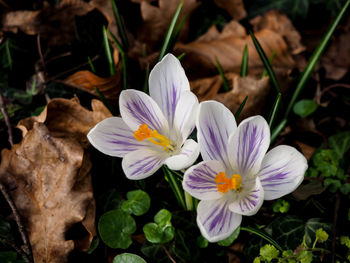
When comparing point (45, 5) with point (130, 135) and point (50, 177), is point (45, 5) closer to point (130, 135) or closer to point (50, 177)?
point (50, 177)

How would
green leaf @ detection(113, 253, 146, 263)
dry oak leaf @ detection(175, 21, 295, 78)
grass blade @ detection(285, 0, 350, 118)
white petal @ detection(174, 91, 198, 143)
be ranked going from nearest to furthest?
white petal @ detection(174, 91, 198, 143)
green leaf @ detection(113, 253, 146, 263)
grass blade @ detection(285, 0, 350, 118)
dry oak leaf @ detection(175, 21, 295, 78)

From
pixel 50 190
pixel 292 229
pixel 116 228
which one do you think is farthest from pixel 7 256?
pixel 292 229

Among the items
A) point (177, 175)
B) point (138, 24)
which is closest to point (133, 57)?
point (138, 24)

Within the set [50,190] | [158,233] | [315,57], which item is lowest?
[158,233]

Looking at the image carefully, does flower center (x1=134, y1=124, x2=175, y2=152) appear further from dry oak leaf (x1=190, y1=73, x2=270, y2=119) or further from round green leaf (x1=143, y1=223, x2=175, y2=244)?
dry oak leaf (x1=190, y1=73, x2=270, y2=119)

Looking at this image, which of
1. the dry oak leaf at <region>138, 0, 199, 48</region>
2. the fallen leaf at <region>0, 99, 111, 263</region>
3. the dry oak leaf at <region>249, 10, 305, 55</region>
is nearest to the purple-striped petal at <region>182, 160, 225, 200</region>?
the fallen leaf at <region>0, 99, 111, 263</region>

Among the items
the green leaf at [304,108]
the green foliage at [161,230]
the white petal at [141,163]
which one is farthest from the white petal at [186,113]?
the green leaf at [304,108]

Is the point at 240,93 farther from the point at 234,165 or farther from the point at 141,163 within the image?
the point at 141,163
